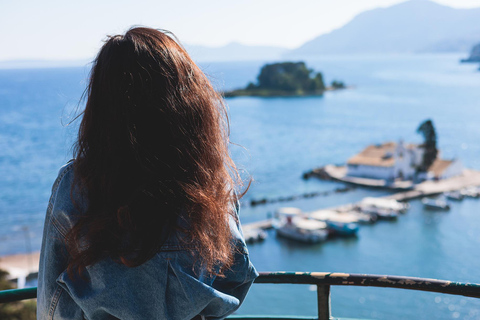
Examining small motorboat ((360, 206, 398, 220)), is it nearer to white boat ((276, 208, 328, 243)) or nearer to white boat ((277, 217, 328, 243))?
white boat ((276, 208, 328, 243))

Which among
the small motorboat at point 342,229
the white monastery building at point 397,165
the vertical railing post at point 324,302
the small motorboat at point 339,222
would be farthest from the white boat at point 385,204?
→ the vertical railing post at point 324,302

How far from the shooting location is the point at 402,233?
25.9m

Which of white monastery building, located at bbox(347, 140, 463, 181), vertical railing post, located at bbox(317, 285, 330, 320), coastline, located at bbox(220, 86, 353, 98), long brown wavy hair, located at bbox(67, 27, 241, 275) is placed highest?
long brown wavy hair, located at bbox(67, 27, 241, 275)

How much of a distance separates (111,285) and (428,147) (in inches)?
1416

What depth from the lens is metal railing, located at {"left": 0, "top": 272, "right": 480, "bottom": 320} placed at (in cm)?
91

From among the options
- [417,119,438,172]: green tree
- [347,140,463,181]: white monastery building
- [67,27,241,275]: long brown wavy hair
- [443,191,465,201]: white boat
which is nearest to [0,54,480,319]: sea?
[67,27,241,275]: long brown wavy hair

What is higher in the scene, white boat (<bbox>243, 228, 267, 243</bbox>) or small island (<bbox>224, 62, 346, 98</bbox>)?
small island (<bbox>224, 62, 346, 98</bbox>)

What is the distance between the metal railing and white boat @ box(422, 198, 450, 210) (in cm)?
2974

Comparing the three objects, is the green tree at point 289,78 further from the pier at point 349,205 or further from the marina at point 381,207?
the marina at point 381,207

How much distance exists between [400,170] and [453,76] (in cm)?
7569

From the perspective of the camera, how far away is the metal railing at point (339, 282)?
2.99ft

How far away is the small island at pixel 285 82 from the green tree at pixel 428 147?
3645 centimetres

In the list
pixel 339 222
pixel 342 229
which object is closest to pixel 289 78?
pixel 339 222

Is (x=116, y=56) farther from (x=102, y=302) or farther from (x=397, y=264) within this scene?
(x=397, y=264)
